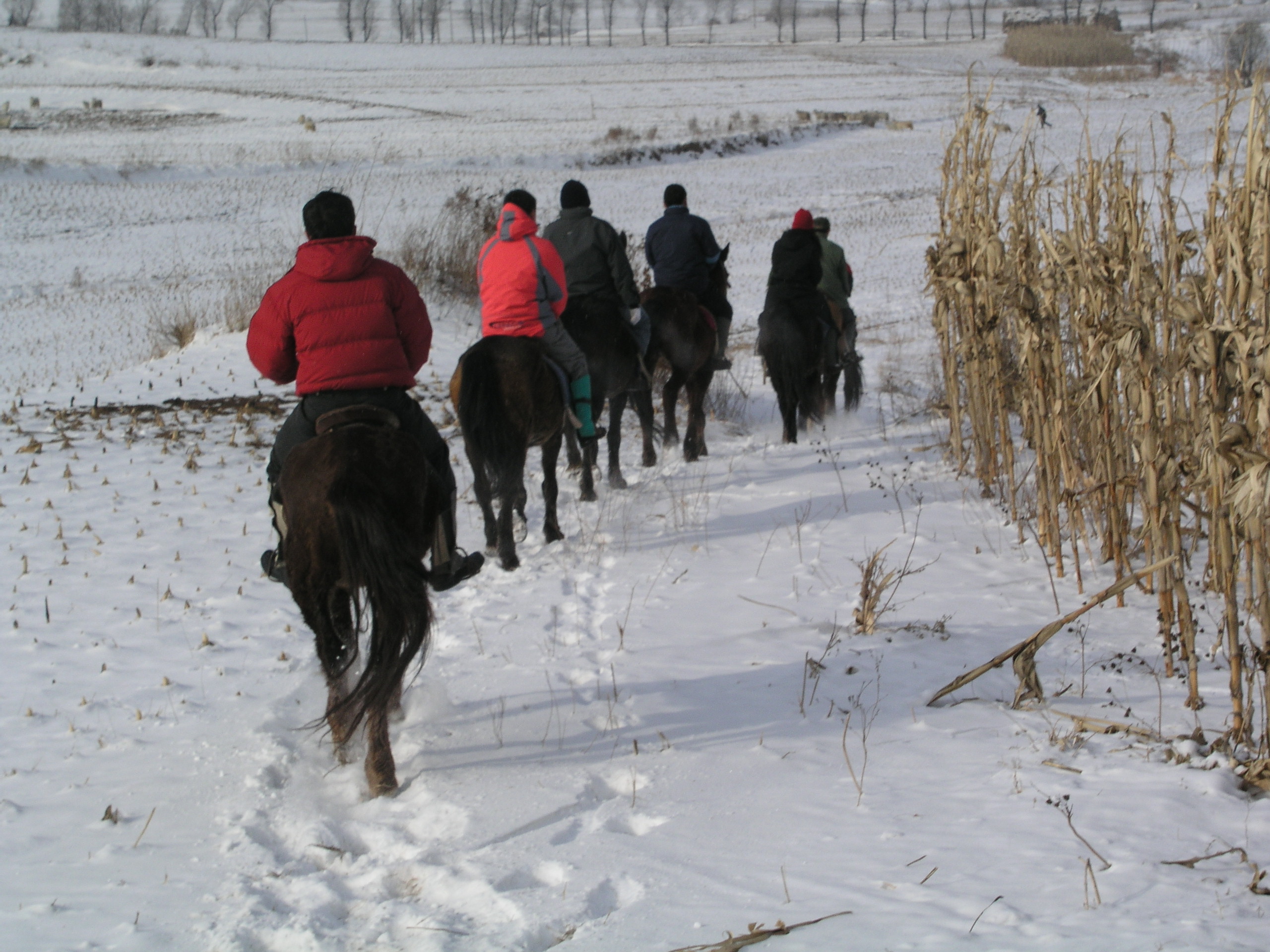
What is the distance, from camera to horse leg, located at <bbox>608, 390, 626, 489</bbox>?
27.2 ft

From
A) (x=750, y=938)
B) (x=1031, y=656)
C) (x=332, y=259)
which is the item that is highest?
(x=332, y=259)

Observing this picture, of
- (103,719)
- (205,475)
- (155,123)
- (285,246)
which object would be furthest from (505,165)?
(103,719)

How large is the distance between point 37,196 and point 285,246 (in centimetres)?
1089

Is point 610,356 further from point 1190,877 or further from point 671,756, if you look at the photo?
point 1190,877

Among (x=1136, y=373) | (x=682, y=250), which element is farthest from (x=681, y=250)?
(x=1136, y=373)

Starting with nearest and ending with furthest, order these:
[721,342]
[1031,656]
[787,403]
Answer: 1. [1031,656]
2. [787,403]
3. [721,342]

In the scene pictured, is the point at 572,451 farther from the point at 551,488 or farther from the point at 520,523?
the point at 520,523

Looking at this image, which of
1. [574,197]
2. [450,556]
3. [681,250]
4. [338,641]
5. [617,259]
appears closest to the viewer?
[338,641]

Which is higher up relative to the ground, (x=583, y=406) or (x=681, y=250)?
(x=681, y=250)

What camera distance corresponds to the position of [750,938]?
2752 millimetres

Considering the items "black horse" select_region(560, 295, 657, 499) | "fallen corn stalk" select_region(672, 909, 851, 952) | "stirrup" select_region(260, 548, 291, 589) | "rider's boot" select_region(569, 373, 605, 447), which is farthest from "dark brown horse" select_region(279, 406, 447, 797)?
"black horse" select_region(560, 295, 657, 499)

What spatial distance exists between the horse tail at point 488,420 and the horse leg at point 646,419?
2225 mm

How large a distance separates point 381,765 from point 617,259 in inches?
181

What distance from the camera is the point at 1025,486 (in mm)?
7285
